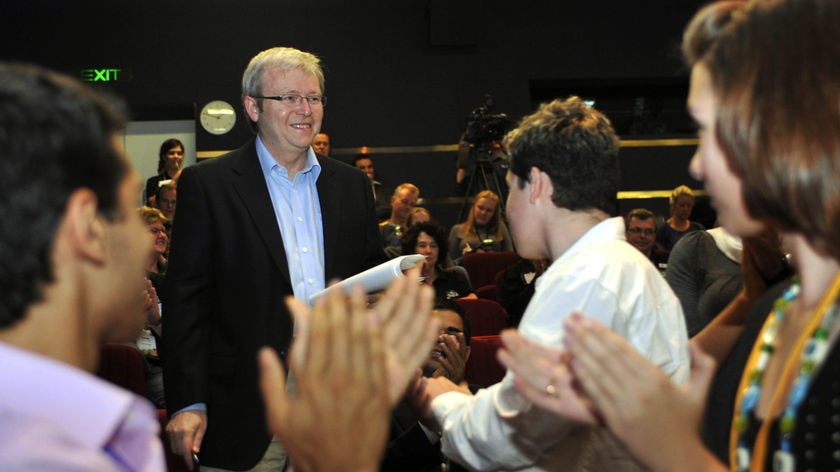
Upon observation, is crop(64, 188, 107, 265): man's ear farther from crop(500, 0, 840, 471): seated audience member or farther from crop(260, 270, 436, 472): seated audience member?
crop(500, 0, 840, 471): seated audience member

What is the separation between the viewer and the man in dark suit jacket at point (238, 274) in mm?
2529

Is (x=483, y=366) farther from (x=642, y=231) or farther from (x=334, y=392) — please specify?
(x=642, y=231)

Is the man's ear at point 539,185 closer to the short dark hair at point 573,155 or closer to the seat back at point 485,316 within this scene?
the short dark hair at point 573,155

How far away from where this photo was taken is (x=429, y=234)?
20.4 ft

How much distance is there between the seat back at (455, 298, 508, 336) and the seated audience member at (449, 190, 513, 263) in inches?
98.2

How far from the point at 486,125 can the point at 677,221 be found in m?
1.96

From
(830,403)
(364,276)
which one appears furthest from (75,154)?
(364,276)

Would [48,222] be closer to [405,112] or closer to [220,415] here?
[220,415]

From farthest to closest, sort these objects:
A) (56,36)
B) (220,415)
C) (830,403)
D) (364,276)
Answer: (56,36)
(220,415)
(364,276)
(830,403)

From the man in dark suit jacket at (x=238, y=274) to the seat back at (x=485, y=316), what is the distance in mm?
2327

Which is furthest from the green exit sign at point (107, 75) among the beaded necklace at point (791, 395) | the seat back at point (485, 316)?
the beaded necklace at point (791, 395)

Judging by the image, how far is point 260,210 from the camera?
8.57 ft

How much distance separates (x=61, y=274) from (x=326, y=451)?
347 millimetres

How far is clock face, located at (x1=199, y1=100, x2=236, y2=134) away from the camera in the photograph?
10.1 metres
